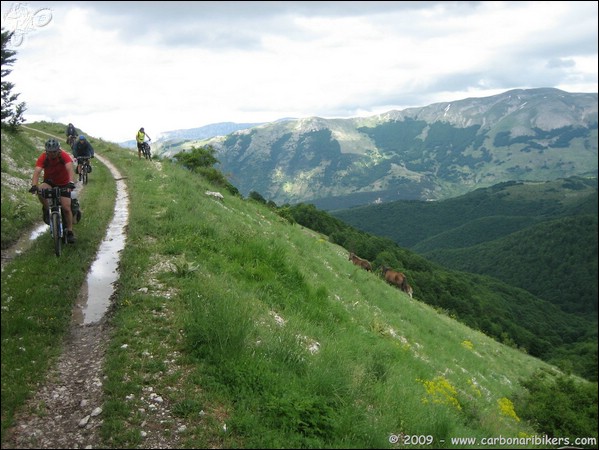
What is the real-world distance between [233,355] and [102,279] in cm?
542

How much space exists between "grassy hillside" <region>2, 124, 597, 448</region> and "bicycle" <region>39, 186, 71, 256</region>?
1.68ft

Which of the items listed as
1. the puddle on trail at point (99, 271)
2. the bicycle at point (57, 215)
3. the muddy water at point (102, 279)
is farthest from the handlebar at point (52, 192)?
the muddy water at point (102, 279)

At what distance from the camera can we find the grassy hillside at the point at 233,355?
6.58m

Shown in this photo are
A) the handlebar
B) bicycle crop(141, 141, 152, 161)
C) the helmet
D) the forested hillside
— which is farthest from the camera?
the forested hillside

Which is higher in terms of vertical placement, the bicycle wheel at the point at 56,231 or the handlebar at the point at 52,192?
the handlebar at the point at 52,192

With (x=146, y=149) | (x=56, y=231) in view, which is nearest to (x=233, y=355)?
(x=56, y=231)

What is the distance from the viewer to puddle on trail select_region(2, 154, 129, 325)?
9398 mm

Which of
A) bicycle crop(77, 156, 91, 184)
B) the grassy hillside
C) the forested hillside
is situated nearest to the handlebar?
the grassy hillside

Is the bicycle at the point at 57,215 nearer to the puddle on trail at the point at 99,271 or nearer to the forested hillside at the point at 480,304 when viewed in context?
the puddle on trail at the point at 99,271

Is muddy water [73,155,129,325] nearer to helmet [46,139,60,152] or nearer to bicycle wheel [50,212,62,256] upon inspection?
bicycle wheel [50,212,62,256]

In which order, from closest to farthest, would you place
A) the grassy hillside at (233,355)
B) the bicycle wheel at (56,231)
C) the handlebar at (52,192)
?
the grassy hillside at (233,355), the bicycle wheel at (56,231), the handlebar at (52,192)

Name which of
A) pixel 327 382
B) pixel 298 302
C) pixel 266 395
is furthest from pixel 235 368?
pixel 298 302

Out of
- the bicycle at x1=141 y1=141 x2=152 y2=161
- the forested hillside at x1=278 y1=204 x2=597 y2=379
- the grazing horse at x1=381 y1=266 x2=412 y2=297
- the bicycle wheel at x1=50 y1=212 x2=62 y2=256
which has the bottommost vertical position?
the forested hillside at x1=278 y1=204 x2=597 y2=379

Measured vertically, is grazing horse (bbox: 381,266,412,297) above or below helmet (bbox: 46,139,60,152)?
below
